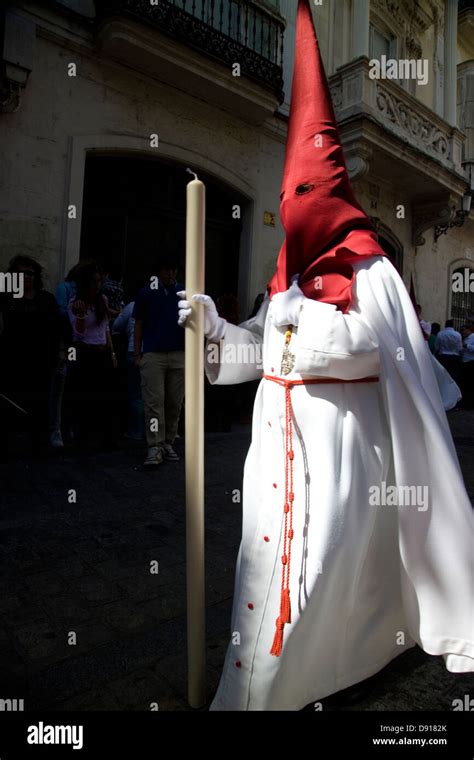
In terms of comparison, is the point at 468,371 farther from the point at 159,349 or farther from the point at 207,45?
the point at 159,349

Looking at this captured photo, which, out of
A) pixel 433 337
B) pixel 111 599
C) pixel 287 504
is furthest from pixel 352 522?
pixel 433 337

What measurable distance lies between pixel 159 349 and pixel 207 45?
4967 millimetres

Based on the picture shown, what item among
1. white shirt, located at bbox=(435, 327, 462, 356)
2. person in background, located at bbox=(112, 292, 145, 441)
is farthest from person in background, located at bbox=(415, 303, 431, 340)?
person in background, located at bbox=(112, 292, 145, 441)

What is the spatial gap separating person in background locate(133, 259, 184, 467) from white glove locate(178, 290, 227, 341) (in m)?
3.02

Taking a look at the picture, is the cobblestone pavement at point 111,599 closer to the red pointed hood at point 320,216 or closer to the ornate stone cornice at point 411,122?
the red pointed hood at point 320,216

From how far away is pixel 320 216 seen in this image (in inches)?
66.2

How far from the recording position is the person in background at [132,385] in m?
5.80

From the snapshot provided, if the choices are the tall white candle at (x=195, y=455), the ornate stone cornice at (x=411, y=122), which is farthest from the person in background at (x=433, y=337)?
the tall white candle at (x=195, y=455)

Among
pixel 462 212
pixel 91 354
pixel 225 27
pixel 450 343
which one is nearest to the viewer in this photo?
pixel 91 354

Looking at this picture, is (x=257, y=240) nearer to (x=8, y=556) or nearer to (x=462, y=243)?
(x=8, y=556)

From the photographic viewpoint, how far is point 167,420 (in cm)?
517

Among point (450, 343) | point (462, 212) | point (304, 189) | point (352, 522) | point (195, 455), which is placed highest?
point (462, 212)

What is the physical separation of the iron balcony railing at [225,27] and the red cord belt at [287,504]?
21.4ft

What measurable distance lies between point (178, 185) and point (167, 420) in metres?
4.36
